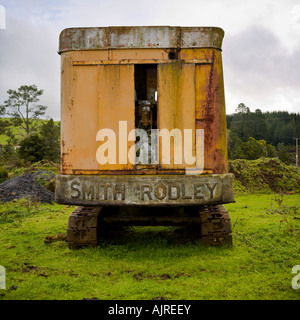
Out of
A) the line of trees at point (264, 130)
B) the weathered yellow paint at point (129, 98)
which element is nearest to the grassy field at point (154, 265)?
the weathered yellow paint at point (129, 98)

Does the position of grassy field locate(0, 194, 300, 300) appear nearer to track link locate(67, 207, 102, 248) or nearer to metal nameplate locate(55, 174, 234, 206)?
track link locate(67, 207, 102, 248)

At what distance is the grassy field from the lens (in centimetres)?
313

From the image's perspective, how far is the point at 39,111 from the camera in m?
37.9

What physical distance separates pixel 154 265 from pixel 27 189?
8184 millimetres

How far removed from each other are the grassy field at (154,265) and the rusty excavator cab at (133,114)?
767mm

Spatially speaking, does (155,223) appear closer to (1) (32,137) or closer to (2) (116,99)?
(2) (116,99)

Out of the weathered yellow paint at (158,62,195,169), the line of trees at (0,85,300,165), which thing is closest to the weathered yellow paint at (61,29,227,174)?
the weathered yellow paint at (158,62,195,169)

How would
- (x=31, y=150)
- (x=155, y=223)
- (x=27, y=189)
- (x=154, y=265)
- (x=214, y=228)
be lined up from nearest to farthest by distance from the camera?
(x=154, y=265), (x=214, y=228), (x=155, y=223), (x=27, y=189), (x=31, y=150)

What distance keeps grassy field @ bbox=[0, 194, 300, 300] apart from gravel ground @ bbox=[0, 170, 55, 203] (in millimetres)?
4415

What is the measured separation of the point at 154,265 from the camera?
3932 millimetres

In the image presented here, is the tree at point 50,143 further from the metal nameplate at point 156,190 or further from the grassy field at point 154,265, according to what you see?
the metal nameplate at point 156,190

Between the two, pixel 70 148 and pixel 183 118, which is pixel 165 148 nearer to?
pixel 183 118

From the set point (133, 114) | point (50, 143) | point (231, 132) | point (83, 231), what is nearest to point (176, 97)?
point (133, 114)

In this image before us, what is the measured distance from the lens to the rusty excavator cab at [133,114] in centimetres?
401
